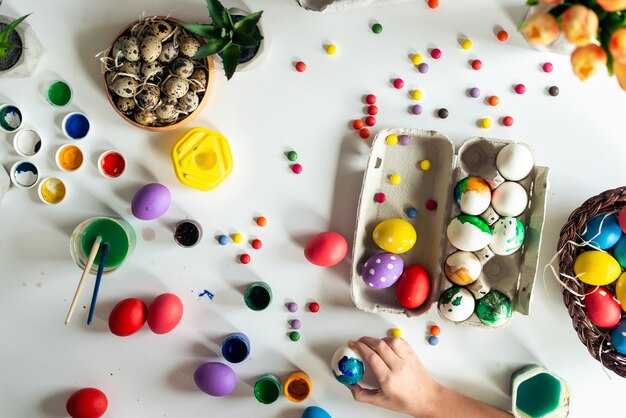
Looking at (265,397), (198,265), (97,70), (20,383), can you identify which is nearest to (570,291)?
(265,397)

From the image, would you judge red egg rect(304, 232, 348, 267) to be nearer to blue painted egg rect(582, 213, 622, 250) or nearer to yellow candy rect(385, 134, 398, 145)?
yellow candy rect(385, 134, 398, 145)

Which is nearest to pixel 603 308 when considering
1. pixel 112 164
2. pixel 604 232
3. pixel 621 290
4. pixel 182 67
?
pixel 621 290

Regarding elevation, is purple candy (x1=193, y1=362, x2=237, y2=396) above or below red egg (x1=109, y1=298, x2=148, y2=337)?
below

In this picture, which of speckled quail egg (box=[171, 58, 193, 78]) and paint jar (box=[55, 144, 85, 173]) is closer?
speckled quail egg (box=[171, 58, 193, 78])

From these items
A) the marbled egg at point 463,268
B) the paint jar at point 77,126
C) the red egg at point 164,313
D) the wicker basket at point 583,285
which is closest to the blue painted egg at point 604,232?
the wicker basket at point 583,285

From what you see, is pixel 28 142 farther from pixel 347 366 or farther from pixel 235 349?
pixel 347 366

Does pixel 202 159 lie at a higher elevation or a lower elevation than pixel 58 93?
lower

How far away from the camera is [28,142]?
4.25 feet

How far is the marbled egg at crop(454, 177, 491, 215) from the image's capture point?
3.78 ft

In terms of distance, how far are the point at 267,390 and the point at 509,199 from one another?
70cm

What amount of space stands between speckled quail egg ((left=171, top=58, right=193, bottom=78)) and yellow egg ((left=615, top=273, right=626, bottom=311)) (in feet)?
3.35

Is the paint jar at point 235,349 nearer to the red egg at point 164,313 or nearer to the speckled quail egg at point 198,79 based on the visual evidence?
the red egg at point 164,313

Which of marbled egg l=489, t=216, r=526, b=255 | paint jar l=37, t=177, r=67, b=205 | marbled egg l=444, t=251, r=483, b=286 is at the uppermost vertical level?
paint jar l=37, t=177, r=67, b=205

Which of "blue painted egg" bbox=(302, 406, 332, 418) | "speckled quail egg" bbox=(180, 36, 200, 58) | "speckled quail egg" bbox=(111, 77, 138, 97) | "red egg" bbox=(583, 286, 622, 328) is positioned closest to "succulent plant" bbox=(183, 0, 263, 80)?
"speckled quail egg" bbox=(180, 36, 200, 58)
